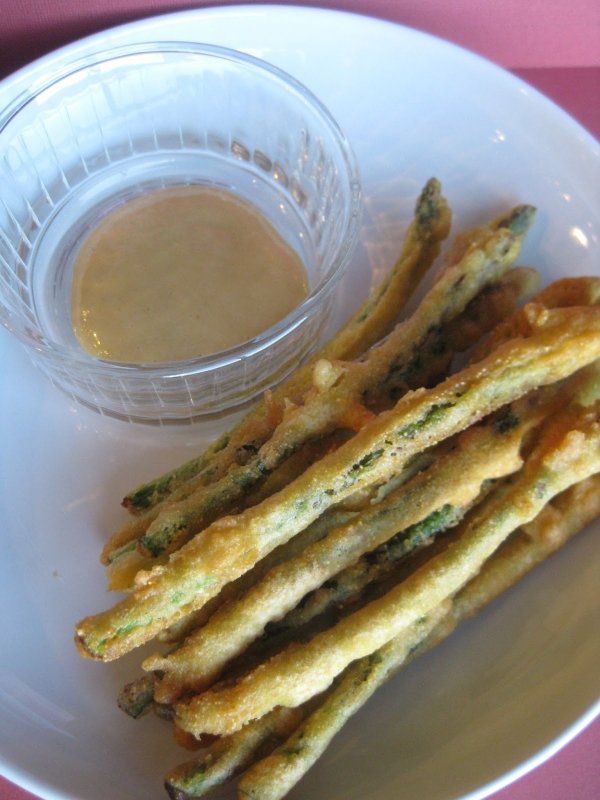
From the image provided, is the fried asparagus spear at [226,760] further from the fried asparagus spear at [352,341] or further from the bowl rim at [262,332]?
the bowl rim at [262,332]

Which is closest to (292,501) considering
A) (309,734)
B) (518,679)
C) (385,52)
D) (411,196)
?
(309,734)

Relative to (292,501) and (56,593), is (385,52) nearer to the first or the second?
(292,501)

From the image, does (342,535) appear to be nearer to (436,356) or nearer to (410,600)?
(410,600)

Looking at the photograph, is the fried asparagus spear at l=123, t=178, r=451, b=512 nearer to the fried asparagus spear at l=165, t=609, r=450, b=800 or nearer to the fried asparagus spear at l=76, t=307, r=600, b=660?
the fried asparagus spear at l=76, t=307, r=600, b=660

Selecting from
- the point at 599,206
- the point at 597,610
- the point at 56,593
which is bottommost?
the point at 597,610

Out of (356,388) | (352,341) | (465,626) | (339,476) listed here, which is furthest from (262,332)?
(465,626)

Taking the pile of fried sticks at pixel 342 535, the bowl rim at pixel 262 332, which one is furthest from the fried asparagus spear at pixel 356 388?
the bowl rim at pixel 262 332

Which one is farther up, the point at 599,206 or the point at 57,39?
the point at 57,39
